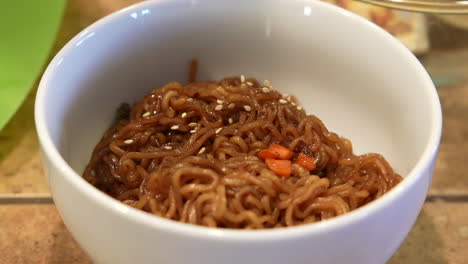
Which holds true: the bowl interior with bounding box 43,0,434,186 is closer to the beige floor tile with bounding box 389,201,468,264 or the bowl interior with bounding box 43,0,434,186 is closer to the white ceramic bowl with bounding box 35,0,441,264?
the white ceramic bowl with bounding box 35,0,441,264

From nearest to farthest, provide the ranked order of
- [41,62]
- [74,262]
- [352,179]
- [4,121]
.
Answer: [352,179], [74,262], [4,121], [41,62]

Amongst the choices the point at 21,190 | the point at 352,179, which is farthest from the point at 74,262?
the point at 352,179

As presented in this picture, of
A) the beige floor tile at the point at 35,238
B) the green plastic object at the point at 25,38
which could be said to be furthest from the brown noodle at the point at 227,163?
the green plastic object at the point at 25,38

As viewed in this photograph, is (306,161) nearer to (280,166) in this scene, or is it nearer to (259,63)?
(280,166)

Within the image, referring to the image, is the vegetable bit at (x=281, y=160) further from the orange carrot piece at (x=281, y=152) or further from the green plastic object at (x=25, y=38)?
the green plastic object at (x=25, y=38)

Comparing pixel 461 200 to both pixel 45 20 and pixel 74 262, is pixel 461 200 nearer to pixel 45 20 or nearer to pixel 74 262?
pixel 74 262
